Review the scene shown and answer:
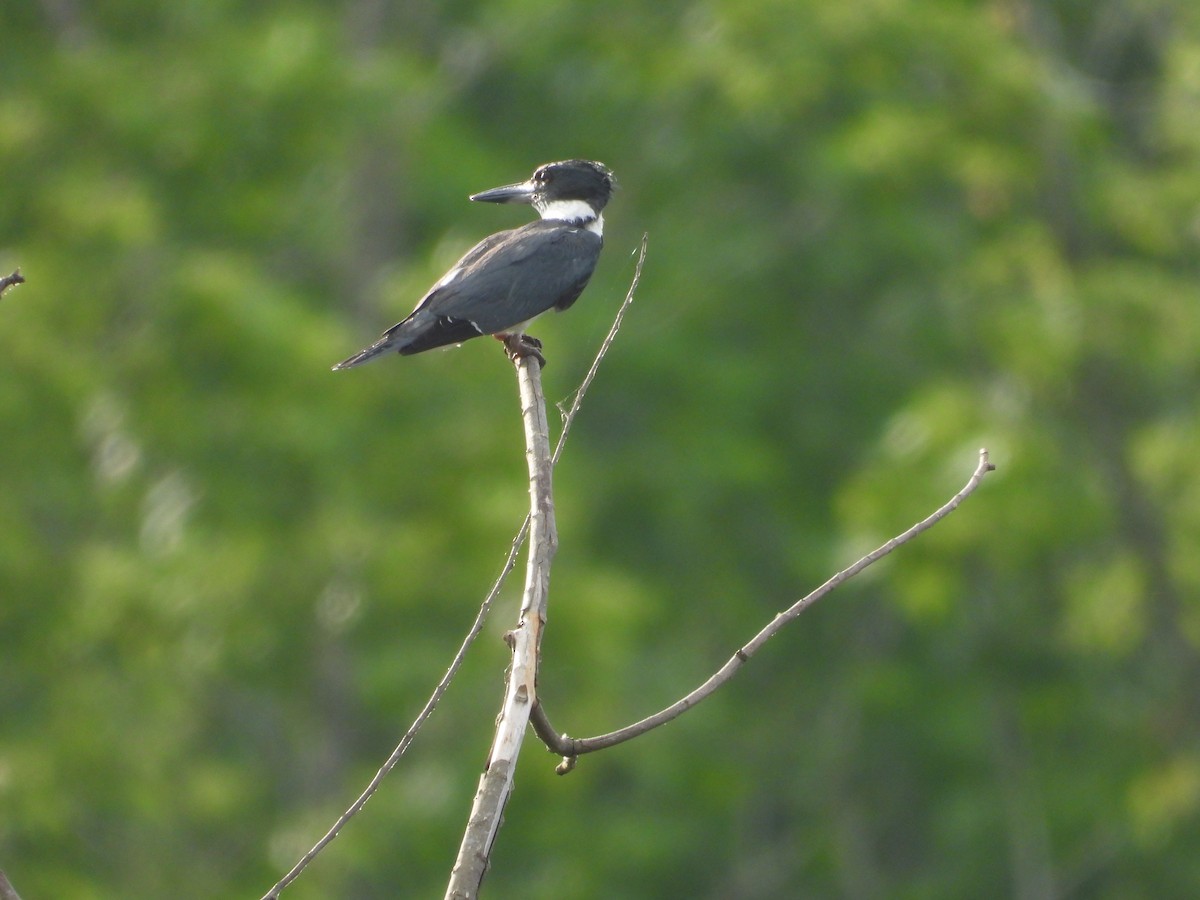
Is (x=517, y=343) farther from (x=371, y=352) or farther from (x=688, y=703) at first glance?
(x=688, y=703)

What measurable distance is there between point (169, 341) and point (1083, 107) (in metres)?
5.28

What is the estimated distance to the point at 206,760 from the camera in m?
11.1

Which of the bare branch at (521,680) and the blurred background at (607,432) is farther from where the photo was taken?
the blurred background at (607,432)

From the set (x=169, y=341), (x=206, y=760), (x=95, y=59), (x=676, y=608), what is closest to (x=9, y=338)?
(x=169, y=341)

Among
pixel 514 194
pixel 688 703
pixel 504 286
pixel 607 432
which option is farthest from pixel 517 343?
pixel 607 432

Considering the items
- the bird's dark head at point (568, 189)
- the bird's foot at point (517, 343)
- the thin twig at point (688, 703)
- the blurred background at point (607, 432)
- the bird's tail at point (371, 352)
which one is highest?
the thin twig at point (688, 703)

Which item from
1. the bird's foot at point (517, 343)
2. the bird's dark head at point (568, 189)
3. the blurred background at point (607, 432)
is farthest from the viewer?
the blurred background at point (607, 432)

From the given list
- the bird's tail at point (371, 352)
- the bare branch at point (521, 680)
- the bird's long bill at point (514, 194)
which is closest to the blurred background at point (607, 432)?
the bird's long bill at point (514, 194)

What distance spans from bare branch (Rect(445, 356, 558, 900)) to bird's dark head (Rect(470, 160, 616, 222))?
8.58ft

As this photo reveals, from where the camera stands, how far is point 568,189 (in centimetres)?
603

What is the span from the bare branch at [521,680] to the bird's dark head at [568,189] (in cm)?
262

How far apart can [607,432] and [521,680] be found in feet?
38.9

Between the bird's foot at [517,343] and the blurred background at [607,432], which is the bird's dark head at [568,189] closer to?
the bird's foot at [517,343]

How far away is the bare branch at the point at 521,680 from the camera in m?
2.56
